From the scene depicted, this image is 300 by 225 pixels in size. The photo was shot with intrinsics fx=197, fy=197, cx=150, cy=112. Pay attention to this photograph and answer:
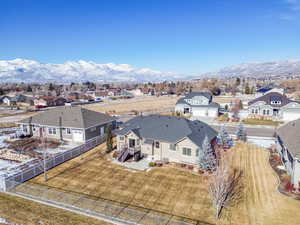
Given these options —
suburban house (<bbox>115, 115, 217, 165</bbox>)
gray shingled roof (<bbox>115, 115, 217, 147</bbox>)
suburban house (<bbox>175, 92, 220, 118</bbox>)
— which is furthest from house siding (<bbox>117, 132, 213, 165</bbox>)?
suburban house (<bbox>175, 92, 220, 118</bbox>)

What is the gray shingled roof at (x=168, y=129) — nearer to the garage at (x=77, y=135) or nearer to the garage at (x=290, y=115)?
the garage at (x=77, y=135)

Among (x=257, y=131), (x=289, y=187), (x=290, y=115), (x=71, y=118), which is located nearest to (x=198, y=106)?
(x=257, y=131)

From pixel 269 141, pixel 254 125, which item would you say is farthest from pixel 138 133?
pixel 254 125

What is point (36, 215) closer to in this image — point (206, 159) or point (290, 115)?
point (206, 159)

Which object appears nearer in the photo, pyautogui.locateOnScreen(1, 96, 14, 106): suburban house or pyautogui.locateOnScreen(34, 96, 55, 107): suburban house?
pyautogui.locateOnScreen(34, 96, 55, 107): suburban house

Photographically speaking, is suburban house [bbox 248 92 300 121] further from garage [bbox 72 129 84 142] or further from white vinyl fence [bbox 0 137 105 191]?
garage [bbox 72 129 84 142]
